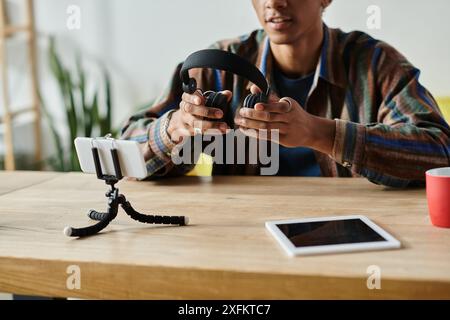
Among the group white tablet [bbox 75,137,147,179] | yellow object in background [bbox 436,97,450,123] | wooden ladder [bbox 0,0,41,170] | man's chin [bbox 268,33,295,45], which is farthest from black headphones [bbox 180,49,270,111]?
wooden ladder [bbox 0,0,41,170]

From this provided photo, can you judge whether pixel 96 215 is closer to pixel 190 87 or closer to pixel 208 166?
pixel 190 87

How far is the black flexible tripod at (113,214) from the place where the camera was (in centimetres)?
90

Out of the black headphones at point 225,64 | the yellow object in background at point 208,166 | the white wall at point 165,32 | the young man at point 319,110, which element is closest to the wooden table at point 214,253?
the young man at point 319,110

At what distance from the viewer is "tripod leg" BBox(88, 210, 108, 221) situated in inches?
37.5

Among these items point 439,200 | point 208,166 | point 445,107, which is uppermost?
point 439,200

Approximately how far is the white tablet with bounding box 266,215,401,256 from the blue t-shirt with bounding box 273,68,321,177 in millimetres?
582

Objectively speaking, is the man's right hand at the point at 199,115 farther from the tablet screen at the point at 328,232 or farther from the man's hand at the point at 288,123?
the tablet screen at the point at 328,232

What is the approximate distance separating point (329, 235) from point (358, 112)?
733 millimetres

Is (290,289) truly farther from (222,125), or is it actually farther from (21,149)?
(21,149)

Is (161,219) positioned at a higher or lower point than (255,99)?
lower

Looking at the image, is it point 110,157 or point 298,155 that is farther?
point 298,155

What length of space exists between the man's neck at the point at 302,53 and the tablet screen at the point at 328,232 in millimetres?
744

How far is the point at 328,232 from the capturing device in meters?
0.88

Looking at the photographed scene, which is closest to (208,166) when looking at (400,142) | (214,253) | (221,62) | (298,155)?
(298,155)
